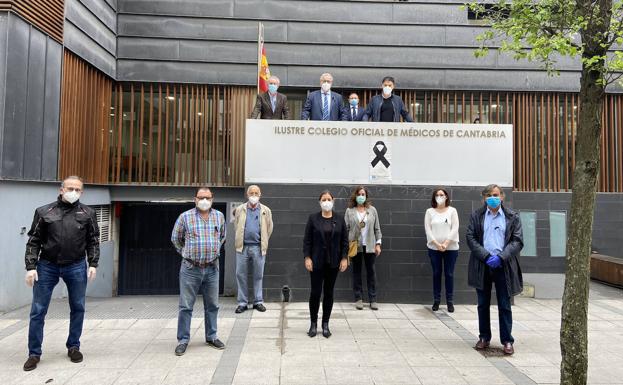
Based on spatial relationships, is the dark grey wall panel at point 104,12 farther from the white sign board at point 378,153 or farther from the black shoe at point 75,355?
the black shoe at point 75,355

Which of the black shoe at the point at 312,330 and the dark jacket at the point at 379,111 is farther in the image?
the dark jacket at the point at 379,111

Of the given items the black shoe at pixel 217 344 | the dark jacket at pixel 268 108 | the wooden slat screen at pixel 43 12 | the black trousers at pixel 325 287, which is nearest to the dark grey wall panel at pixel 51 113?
the wooden slat screen at pixel 43 12

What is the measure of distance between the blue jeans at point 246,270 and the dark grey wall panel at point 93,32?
5615 mm

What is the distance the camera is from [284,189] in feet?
25.6

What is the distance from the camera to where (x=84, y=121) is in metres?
9.31

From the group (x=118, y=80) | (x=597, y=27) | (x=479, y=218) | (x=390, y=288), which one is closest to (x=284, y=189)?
(x=390, y=288)

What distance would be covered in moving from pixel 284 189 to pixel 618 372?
17.4 ft

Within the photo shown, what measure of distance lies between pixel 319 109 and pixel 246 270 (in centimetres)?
335

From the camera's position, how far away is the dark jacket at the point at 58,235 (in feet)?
15.4

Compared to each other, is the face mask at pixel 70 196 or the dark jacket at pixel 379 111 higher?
the dark jacket at pixel 379 111

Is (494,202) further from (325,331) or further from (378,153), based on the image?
(378,153)

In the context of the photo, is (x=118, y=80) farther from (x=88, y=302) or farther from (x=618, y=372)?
(x=618, y=372)

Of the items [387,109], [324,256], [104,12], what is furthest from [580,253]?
[104,12]

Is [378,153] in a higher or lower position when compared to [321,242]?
higher
